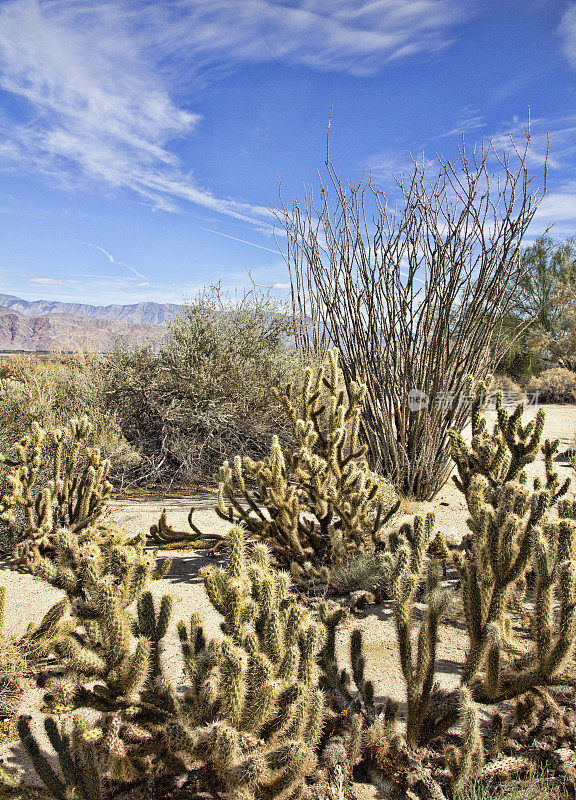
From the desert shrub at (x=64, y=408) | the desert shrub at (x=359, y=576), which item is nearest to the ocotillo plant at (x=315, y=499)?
the desert shrub at (x=359, y=576)

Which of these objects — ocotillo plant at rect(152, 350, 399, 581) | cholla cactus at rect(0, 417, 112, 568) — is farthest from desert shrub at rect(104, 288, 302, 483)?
ocotillo plant at rect(152, 350, 399, 581)

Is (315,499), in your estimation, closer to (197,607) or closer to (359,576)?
(359,576)

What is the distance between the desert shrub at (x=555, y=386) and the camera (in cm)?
1445

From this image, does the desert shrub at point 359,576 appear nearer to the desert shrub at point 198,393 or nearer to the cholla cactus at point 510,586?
the cholla cactus at point 510,586

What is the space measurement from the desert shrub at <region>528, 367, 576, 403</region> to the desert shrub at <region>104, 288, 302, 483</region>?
33.3 ft

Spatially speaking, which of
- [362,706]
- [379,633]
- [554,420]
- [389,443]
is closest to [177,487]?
[389,443]

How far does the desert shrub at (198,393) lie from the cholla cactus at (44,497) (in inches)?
79.0

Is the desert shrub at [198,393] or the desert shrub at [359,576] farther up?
the desert shrub at [198,393]

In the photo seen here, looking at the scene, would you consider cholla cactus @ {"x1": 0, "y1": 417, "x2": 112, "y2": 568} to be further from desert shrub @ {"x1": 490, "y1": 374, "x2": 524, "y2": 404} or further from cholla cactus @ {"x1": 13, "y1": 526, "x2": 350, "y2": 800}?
desert shrub @ {"x1": 490, "y1": 374, "x2": 524, "y2": 404}

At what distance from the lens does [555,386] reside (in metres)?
14.8

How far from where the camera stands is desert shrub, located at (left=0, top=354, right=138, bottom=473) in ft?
19.0

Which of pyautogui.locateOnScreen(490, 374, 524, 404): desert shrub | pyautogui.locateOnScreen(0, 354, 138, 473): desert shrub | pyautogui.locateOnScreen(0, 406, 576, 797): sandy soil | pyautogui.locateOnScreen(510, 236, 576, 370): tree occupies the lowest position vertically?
pyautogui.locateOnScreen(0, 406, 576, 797): sandy soil

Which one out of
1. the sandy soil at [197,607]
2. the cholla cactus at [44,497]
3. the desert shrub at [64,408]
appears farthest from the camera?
the desert shrub at [64,408]

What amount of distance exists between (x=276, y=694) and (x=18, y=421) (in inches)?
206
